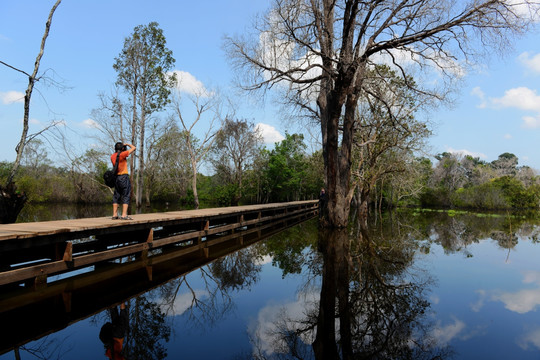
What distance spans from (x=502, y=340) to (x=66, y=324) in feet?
15.4

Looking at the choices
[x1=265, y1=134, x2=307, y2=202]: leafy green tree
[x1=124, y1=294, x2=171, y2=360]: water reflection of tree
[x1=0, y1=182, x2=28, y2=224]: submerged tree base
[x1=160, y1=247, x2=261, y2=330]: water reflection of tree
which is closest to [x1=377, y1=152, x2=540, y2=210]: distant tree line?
[x1=265, y1=134, x2=307, y2=202]: leafy green tree

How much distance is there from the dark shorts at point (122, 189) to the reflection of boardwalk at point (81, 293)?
1.31 m

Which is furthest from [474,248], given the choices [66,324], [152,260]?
[66,324]

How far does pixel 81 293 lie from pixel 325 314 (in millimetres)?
3454

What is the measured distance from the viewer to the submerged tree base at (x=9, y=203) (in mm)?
8984

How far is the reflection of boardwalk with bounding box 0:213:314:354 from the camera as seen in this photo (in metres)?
3.43

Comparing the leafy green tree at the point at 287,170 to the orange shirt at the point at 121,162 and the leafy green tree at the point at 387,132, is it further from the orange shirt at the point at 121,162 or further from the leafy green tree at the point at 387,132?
the orange shirt at the point at 121,162

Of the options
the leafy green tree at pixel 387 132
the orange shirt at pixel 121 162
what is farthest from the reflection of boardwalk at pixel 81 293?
the leafy green tree at pixel 387 132

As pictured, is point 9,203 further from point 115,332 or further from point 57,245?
point 115,332

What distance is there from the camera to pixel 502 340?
3346 mm

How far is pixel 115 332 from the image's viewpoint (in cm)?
334

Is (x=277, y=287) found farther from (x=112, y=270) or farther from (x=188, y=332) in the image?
Result: (x=112, y=270)

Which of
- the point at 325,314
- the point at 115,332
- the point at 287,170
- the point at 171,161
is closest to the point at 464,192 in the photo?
the point at 287,170

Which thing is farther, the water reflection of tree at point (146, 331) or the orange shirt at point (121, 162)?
the orange shirt at point (121, 162)
